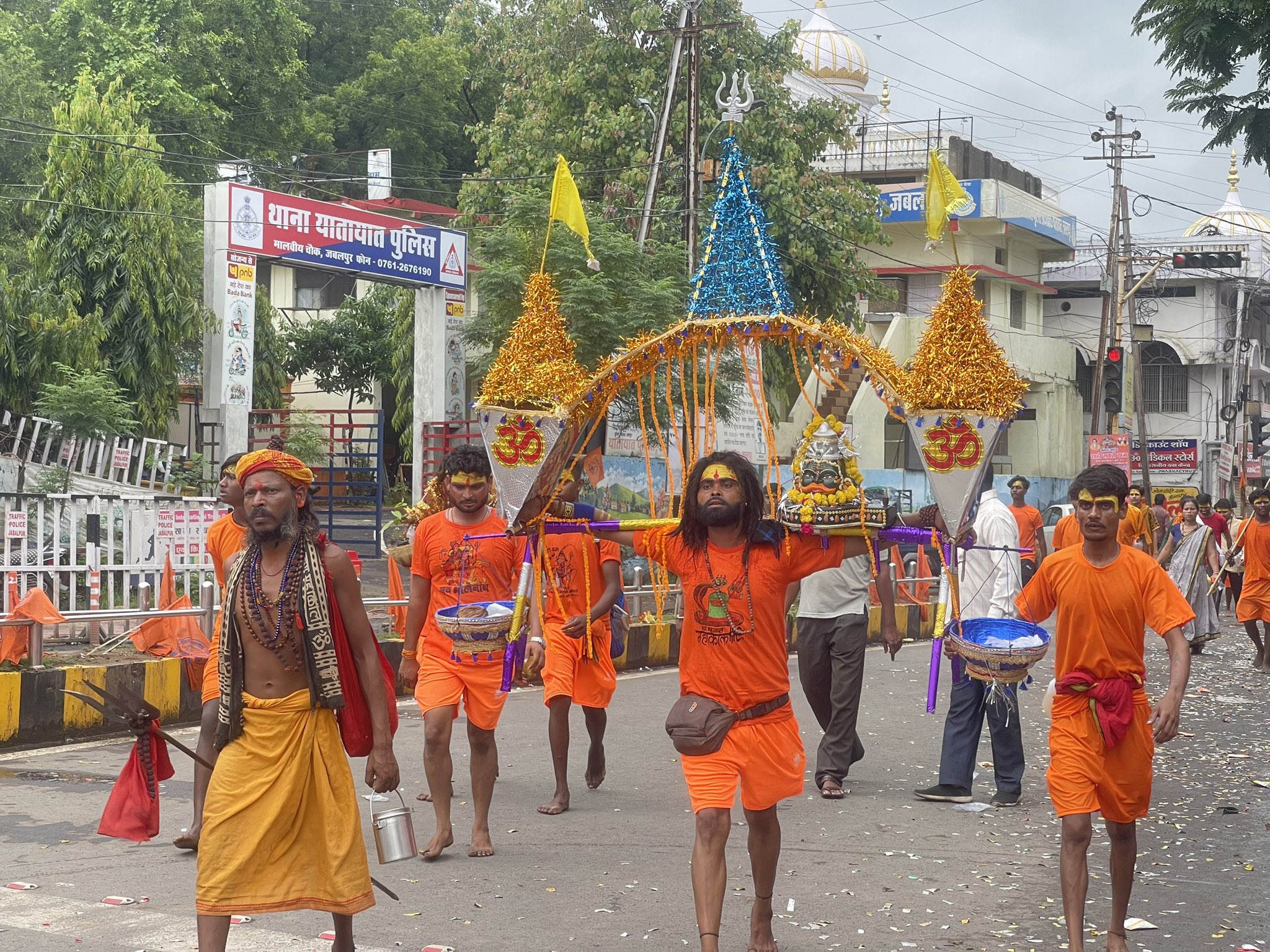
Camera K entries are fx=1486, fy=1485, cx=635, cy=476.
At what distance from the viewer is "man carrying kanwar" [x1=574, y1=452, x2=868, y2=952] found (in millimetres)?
5367

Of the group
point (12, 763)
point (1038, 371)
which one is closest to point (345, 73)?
point (1038, 371)

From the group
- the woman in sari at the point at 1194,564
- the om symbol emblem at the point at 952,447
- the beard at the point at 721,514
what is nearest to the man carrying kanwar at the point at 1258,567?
the woman in sari at the point at 1194,564

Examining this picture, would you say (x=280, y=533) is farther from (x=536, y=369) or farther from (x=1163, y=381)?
(x=1163, y=381)

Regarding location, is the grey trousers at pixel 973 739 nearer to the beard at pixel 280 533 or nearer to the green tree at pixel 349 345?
the beard at pixel 280 533

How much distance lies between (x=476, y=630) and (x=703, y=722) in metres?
2.07

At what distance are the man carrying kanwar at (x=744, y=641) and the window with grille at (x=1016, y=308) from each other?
38.4 metres

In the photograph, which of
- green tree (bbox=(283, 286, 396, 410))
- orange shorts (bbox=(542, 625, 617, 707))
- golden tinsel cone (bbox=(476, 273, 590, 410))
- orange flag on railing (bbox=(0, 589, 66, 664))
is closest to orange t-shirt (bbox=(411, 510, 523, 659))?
golden tinsel cone (bbox=(476, 273, 590, 410))

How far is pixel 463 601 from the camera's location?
7.43 metres

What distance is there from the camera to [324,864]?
4684mm

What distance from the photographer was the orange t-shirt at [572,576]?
A: 839cm

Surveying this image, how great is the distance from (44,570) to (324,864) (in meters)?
9.04

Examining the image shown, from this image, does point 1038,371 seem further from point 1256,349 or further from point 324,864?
point 324,864

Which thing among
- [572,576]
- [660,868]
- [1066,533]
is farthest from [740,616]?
[1066,533]

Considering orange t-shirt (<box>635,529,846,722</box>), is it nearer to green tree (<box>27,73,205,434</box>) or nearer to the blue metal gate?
the blue metal gate
